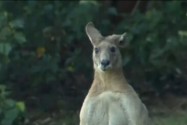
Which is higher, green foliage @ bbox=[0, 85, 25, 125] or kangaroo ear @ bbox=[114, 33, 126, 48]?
kangaroo ear @ bbox=[114, 33, 126, 48]

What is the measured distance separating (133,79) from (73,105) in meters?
0.75

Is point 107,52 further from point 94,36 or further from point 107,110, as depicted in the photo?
point 107,110

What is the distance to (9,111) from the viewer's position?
359 inches

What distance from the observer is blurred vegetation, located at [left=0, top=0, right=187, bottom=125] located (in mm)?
10492

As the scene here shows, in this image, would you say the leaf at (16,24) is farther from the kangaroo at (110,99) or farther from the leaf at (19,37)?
the kangaroo at (110,99)

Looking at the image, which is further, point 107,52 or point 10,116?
point 10,116

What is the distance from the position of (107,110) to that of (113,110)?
0.15 feet

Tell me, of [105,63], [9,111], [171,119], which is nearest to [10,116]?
[9,111]

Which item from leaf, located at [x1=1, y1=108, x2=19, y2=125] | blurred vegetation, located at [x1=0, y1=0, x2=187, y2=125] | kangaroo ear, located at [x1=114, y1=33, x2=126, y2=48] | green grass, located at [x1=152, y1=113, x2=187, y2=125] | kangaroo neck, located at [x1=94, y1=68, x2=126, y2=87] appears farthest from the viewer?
blurred vegetation, located at [x1=0, y1=0, x2=187, y2=125]

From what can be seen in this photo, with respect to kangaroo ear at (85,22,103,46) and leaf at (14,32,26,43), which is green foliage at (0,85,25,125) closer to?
leaf at (14,32,26,43)

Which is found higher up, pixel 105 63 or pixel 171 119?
pixel 105 63

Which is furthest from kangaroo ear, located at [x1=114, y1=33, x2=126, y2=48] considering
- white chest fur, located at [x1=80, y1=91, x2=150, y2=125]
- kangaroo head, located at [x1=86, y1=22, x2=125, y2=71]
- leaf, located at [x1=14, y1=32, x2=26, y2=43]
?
leaf, located at [x1=14, y1=32, x2=26, y2=43]

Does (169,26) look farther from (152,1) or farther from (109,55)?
(109,55)

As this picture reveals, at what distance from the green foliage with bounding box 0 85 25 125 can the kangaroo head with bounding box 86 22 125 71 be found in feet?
5.31
